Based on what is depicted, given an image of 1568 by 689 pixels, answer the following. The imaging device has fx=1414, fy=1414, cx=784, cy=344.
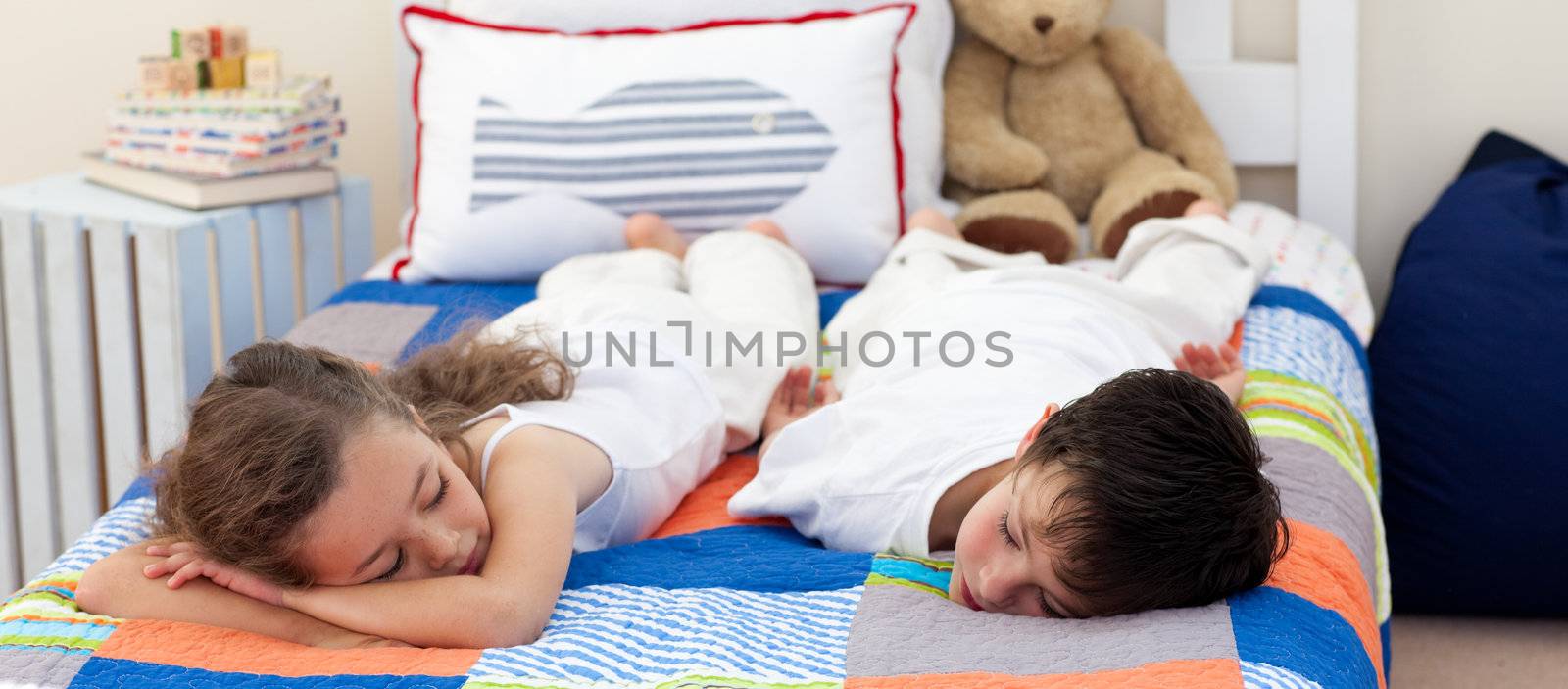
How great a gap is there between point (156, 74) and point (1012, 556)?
1.58 m

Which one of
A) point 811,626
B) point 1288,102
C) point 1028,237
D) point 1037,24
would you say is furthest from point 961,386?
point 1288,102

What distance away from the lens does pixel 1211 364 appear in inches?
56.7

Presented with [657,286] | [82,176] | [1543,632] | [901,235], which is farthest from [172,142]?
[1543,632]

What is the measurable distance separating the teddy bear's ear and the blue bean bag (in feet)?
1.85

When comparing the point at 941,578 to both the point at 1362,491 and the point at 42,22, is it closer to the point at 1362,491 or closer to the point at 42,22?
the point at 1362,491

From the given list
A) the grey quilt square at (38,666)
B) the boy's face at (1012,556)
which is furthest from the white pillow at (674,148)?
the grey quilt square at (38,666)

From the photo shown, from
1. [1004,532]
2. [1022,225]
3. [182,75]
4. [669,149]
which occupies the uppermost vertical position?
[182,75]

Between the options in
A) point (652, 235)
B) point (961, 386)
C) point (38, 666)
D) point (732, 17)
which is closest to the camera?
point (38, 666)

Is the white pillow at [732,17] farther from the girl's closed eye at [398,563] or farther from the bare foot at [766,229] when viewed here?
the girl's closed eye at [398,563]

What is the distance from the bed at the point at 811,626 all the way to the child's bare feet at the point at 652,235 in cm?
47

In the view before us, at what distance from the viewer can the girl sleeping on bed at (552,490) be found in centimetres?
93

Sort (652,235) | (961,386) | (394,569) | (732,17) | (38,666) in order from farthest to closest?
(732,17) → (652,235) → (961,386) → (394,569) → (38,666)

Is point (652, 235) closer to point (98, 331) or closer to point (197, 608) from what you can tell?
point (98, 331)

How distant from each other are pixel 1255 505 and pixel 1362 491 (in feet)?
1.39
